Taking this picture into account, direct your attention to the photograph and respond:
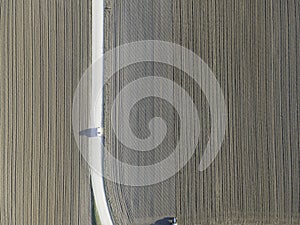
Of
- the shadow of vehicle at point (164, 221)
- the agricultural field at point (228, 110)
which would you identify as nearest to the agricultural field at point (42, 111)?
the agricultural field at point (228, 110)

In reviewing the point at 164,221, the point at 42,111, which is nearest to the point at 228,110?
the point at 164,221

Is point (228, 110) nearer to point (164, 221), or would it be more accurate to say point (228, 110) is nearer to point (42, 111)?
point (164, 221)

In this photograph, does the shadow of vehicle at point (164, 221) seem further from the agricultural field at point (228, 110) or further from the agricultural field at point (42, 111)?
the agricultural field at point (42, 111)

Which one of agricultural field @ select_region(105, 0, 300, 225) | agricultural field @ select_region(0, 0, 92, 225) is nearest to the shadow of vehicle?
agricultural field @ select_region(105, 0, 300, 225)

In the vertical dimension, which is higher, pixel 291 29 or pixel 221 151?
pixel 291 29

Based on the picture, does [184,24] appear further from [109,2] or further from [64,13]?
[64,13]

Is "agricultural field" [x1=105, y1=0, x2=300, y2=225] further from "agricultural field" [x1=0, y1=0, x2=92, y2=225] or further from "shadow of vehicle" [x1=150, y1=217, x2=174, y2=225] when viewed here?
"agricultural field" [x1=0, y1=0, x2=92, y2=225]

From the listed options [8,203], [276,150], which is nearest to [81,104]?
[8,203]

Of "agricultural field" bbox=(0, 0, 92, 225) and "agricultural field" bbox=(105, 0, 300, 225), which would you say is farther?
"agricultural field" bbox=(0, 0, 92, 225)

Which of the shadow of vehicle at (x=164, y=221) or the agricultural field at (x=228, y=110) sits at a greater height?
the agricultural field at (x=228, y=110)

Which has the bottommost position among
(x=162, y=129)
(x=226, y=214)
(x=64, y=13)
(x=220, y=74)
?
(x=226, y=214)

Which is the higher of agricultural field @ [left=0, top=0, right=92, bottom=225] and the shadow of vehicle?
agricultural field @ [left=0, top=0, right=92, bottom=225]
